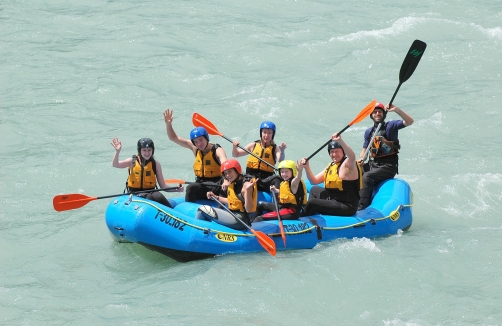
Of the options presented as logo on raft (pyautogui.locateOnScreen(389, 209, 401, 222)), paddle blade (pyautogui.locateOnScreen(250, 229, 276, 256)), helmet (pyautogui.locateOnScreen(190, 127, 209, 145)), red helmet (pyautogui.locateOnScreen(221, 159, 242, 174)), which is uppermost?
helmet (pyautogui.locateOnScreen(190, 127, 209, 145))

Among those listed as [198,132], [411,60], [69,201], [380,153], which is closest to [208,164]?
[198,132]

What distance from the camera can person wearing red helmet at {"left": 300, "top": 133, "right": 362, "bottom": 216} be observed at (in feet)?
26.5

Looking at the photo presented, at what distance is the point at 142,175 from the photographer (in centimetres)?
805

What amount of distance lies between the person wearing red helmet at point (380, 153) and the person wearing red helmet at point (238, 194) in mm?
1504

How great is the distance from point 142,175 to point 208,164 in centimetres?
76

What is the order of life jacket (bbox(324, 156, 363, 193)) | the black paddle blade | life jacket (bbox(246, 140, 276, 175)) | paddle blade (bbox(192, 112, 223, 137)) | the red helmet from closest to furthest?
the red helmet → life jacket (bbox(324, 156, 363, 193)) → life jacket (bbox(246, 140, 276, 175)) → paddle blade (bbox(192, 112, 223, 137)) → the black paddle blade

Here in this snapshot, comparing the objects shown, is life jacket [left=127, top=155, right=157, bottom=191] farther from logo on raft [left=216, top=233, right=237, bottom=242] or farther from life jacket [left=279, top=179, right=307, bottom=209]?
life jacket [left=279, top=179, right=307, bottom=209]

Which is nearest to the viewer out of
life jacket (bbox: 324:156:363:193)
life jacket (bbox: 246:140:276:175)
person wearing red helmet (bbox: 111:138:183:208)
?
person wearing red helmet (bbox: 111:138:183:208)

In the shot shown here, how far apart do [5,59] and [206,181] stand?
7.30 m

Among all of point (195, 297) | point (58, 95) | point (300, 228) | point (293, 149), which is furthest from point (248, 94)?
point (195, 297)

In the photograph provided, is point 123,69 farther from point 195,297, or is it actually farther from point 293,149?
point 195,297

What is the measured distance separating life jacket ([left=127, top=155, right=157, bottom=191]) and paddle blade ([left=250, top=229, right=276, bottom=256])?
1.21 meters

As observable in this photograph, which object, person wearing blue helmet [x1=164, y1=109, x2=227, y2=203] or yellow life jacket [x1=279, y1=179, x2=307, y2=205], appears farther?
person wearing blue helmet [x1=164, y1=109, x2=227, y2=203]

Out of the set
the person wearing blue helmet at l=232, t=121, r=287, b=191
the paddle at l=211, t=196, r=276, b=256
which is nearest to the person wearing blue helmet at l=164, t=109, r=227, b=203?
the person wearing blue helmet at l=232, t=121, r=287, b=191
